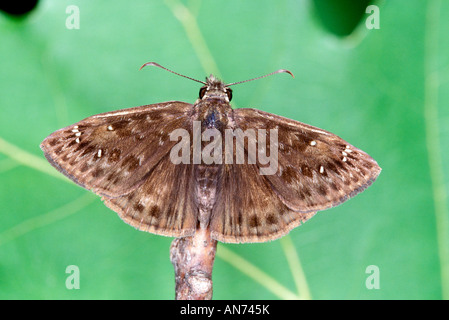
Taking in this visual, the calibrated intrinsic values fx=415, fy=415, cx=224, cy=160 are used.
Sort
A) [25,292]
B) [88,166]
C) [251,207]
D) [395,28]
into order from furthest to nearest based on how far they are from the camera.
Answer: [25,292] → [395,28] → [251,207] → [88,166]

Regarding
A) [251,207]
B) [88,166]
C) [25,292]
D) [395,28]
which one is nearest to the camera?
[88,166]

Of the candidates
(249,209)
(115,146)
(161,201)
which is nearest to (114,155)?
(115,146)

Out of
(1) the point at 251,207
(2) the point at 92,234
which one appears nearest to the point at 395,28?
(1) the point at 251,207

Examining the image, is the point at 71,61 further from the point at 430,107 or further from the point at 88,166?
the point at 430,107

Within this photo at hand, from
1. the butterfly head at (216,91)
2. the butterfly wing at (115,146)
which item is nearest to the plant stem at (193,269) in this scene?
the butterfly wing at (115,146)

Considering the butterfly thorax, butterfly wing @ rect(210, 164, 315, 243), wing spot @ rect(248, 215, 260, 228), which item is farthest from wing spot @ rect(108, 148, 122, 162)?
wing spot @ rect(248, 215, 260, 228)

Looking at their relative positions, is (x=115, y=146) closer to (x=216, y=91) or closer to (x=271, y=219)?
(x=216, y=91)

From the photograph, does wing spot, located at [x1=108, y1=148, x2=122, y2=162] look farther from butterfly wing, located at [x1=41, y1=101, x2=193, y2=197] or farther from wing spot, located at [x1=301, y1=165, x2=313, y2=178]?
wing spot, located at [x1=301, y1=165, x2=313, y2=178]
